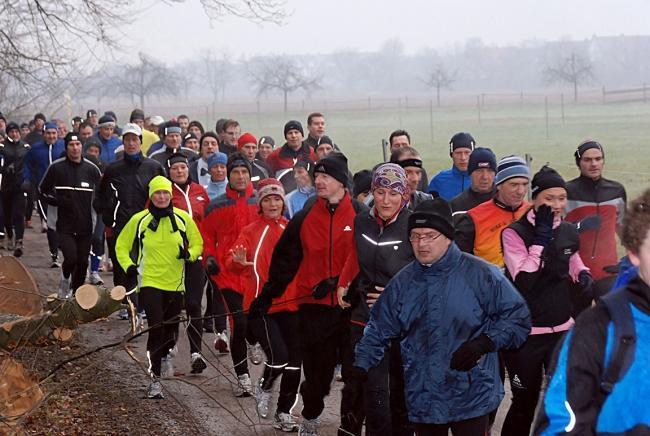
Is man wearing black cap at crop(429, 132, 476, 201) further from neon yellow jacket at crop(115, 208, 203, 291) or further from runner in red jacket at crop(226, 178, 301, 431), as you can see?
neon yellow jacket at crop(115, 208, 203, 291)

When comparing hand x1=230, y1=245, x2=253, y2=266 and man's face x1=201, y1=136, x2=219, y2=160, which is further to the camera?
man's face x1=201, y1=136, x2=219, y2=160

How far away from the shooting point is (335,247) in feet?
24.7

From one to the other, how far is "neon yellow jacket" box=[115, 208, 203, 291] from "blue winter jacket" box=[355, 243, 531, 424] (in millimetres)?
4210

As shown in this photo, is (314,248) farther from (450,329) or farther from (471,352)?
(471,352)

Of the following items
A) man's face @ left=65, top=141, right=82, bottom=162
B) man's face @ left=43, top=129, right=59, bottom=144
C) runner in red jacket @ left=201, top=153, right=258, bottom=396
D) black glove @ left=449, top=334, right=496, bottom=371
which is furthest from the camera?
man's face @ left=43, top=129, right=59, bottom=144

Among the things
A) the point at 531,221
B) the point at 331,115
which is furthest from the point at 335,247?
the point at 331,115

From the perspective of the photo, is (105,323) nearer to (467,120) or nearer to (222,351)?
(222,351)

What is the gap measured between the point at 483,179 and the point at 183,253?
2763mm

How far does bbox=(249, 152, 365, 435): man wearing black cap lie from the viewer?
753 centimetres

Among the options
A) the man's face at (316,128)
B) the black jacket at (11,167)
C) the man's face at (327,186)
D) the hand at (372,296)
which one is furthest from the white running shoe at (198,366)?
the black jacket at (11,167)

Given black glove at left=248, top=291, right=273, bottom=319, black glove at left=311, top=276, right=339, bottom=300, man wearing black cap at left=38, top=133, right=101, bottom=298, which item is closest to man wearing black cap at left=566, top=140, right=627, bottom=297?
black glove at left=311, top=276, right=339, bottom=300

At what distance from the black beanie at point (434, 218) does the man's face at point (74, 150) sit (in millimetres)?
8718

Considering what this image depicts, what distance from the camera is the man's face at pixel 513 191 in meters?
7.35

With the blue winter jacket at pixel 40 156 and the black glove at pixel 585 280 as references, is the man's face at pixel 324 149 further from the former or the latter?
→ the blue winter jacket at pixel 40 156
